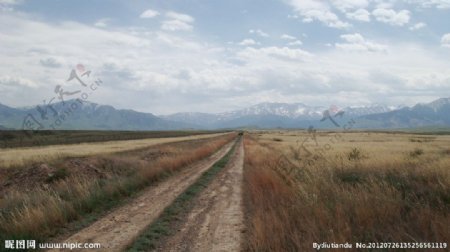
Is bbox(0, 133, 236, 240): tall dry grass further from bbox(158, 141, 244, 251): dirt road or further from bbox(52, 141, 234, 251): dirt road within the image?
bbox(158, 141, 244, 251): dirt road

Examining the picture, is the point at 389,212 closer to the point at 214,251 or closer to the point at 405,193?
the point at 405,193

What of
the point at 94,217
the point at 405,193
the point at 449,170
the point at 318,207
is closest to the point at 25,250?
the point at 94,217

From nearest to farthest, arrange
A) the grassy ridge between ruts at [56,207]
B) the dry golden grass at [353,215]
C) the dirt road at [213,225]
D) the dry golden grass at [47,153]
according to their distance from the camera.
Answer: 1. the dry golden grass at [353,215]
2. the dirt road at [213,225]
3. the grassy ridge between ruts at [56,207]
4. the dry golden grass at [47,153]

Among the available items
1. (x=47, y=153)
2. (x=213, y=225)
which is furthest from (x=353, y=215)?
(x=47, y=153)

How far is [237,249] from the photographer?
950 cm

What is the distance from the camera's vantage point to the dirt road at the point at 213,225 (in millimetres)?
9945

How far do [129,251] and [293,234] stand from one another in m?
3.82

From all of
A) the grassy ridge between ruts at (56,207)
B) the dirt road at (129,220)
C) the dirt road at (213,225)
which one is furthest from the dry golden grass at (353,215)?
the grassy ridge between ruts at (56,207)

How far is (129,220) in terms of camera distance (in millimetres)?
12641

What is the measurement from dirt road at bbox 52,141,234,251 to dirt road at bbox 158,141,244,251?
1131 millimetres

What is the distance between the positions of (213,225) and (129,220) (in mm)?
2728

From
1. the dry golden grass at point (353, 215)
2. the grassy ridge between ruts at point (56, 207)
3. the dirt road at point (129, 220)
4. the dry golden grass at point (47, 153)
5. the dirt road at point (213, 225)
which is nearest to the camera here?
the dry golden grass at point (353, 215)

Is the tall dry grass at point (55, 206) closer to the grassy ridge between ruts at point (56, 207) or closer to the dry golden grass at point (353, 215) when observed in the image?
the grassy ridge between ruts at point (56, 207)

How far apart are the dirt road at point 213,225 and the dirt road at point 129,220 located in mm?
1131
